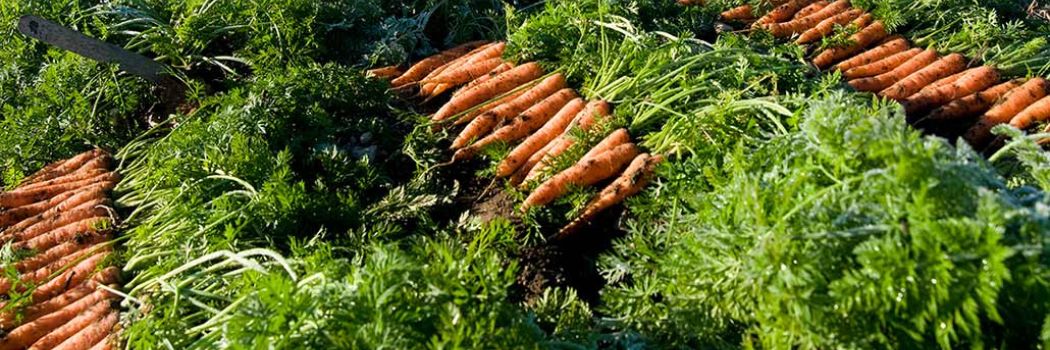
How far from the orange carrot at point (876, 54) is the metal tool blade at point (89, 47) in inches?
138

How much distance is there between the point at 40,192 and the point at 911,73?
416 centimetres

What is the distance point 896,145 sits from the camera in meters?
2.04

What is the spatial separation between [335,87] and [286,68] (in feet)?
1.45

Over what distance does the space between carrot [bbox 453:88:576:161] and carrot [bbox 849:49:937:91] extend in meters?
1.41

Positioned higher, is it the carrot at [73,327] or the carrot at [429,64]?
the carrot at [429,64]

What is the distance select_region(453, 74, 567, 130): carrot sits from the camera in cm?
388

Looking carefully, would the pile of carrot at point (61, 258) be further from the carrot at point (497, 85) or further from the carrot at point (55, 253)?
the carrot at point (497, 85)

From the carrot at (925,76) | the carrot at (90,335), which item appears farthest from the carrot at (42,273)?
the carrot at (925,76)

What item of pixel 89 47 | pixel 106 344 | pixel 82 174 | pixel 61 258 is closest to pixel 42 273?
pixel 61 258

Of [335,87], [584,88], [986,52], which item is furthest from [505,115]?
[986,52]

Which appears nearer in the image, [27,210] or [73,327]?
[73,327]

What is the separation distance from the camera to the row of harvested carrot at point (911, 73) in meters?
3.78

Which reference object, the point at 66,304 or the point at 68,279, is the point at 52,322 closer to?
the point at 66,304

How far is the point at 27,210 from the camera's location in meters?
3.61
